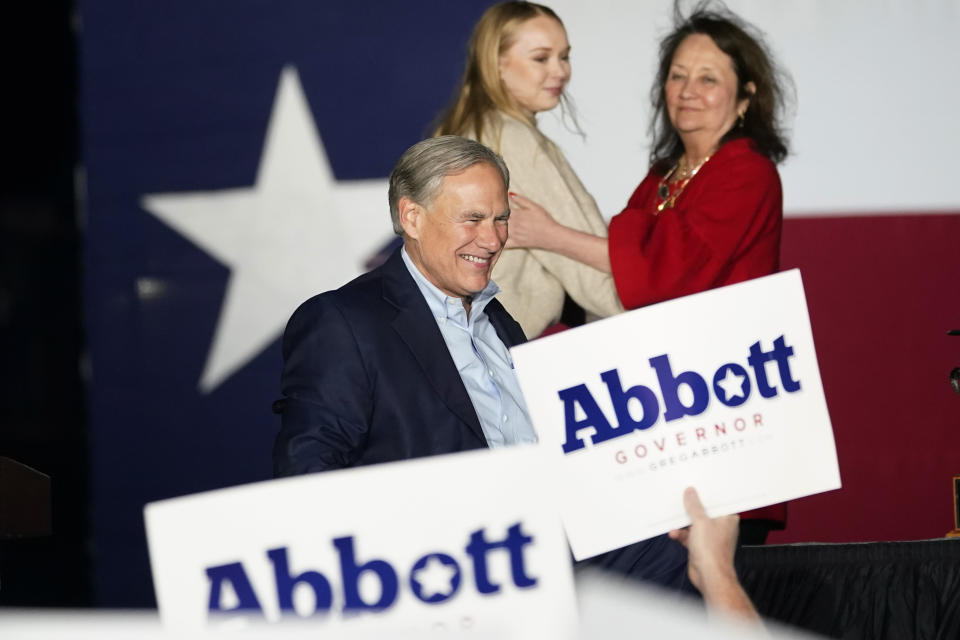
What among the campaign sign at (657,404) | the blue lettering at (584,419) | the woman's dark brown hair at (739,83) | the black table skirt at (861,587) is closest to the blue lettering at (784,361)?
the campaign sign at (657,404)

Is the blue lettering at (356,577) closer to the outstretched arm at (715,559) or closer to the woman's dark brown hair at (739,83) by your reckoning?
the outstretched arm at (715,559)

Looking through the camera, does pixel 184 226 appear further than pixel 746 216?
Yes

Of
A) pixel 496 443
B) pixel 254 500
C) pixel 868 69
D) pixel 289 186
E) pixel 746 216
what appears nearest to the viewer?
pixel 254 500

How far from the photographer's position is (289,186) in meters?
3.28

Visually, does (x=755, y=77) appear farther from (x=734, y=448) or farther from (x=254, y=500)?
(x=254, y=500)

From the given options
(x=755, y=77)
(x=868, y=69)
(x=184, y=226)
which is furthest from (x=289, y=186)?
(x=868, y=69)

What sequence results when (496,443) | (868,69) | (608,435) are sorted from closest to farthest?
(608,435) → (496,443) → (868,69)

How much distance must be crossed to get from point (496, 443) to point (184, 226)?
186 centimetres

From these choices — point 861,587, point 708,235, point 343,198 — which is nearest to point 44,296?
point 343,198

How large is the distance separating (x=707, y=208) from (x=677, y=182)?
19 cm

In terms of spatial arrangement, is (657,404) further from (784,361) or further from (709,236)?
(709,236)

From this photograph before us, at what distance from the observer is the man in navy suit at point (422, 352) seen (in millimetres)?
1642

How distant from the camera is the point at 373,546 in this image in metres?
0.96

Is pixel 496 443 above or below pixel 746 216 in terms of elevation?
below
